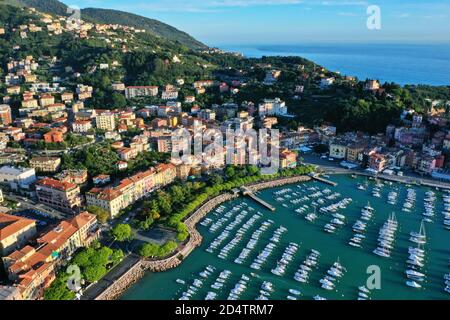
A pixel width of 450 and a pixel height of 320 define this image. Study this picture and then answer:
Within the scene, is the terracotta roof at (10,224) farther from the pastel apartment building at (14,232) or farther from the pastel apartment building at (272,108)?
the pastel apartment building at (272,108)

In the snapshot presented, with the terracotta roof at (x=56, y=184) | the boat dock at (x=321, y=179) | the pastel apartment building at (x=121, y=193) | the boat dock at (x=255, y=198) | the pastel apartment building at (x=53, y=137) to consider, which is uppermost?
the pastel apartment building at (x=53, y=137)

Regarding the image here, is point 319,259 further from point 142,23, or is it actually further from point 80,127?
point 142,23

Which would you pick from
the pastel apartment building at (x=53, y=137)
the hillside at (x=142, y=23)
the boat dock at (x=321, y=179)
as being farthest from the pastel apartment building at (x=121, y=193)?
the hillside at (x=142, y=23)

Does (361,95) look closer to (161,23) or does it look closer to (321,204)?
(321,204)
